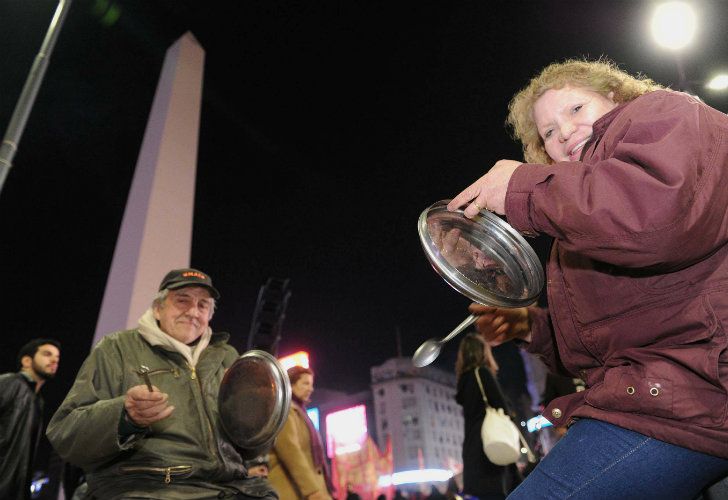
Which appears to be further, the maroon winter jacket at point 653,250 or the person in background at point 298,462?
the person in background at point 298,462

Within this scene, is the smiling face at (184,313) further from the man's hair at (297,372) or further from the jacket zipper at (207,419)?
the man's hair at (297,372)

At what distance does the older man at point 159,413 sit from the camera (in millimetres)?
2455

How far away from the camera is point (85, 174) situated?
12.7 meters

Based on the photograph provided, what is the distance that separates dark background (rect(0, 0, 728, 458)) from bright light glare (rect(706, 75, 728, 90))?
0.18m

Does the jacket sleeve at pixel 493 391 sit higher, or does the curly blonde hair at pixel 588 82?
the curly blonde hair at pixel 588 82

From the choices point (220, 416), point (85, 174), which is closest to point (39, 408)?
point (220, 416)

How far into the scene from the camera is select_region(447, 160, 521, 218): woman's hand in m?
1.49

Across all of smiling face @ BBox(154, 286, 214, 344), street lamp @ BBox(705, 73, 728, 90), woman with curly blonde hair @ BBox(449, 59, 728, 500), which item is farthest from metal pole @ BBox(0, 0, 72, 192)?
street lamp @ BBox(705, 73, 728, 90)

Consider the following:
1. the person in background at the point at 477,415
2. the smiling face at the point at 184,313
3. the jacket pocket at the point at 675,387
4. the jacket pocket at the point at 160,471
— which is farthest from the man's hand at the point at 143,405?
the person in background at the point at 477,415

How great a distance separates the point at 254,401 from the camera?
2.86 m

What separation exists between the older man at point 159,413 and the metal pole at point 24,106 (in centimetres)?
291

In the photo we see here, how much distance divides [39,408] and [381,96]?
766cm

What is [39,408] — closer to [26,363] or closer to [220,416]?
[26,363]

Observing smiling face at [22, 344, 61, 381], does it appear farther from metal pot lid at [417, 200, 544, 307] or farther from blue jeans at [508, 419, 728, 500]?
blue jeans at [508, 419, 728, 500]
